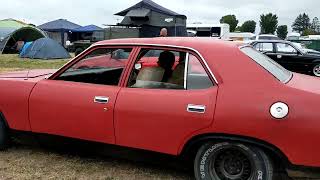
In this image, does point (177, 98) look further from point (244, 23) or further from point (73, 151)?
point (244, 23)

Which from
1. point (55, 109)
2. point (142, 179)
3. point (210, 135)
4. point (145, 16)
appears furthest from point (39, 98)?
point (145, 16)

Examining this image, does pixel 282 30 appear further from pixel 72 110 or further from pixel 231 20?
pixel 72 110

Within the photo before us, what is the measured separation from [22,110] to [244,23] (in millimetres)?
95782

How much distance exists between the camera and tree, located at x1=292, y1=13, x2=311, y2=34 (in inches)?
4793

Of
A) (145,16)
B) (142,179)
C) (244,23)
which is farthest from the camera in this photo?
(244,23)

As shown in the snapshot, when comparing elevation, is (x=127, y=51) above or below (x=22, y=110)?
above

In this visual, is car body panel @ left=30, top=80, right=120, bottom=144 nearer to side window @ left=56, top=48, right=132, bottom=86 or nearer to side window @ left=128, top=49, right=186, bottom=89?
side window @ left=56, top=48, right=132, bottom=86

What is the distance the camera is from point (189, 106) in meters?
4.14

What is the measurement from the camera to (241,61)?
4.18m

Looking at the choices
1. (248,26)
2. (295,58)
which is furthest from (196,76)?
(248,26)

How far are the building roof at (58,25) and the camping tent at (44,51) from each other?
1508 cm

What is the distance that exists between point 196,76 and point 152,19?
2035cm

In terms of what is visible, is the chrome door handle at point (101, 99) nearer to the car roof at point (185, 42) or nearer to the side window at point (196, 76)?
the car roof at point (185, 42)

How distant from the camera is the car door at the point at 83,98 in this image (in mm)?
4570
